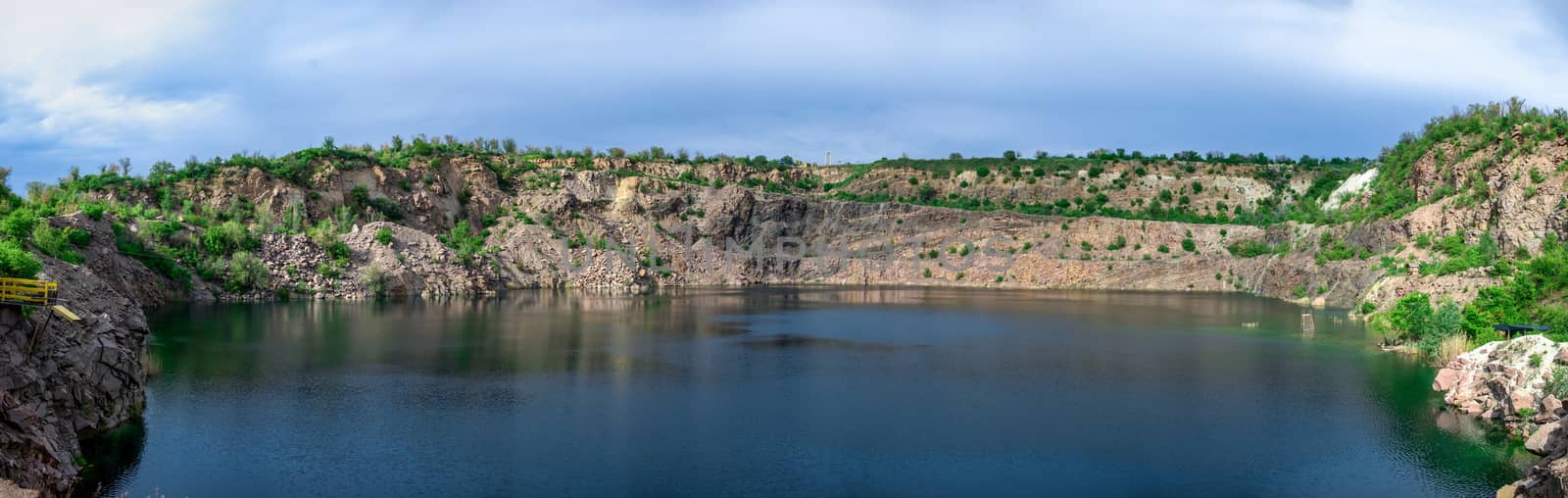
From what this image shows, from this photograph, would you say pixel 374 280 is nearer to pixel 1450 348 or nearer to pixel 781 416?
pixel 781 416

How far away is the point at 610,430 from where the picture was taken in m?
20.6

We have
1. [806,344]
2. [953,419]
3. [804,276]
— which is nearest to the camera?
[953,419]

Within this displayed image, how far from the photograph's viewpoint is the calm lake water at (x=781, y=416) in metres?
17.2

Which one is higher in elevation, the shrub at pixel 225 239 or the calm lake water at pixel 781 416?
the shrub at pixel 225 239

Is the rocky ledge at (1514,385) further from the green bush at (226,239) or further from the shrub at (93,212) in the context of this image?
the green bush at (226,239)

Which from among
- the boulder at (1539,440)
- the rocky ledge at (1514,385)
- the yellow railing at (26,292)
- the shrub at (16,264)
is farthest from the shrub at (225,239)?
the boulder at (1539,440)

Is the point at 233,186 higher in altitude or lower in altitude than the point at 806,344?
higher

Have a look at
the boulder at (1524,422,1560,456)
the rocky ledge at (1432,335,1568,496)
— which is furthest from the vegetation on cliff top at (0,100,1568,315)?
the boulder at (1524,422,1560,456)

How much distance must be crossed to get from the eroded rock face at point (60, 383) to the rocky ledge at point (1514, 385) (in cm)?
2334

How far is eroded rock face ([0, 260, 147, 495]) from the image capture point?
50.9 ft

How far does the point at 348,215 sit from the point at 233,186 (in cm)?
717

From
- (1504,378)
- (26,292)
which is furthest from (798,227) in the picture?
(26,292)

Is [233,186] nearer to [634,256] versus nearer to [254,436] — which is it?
[634,256]

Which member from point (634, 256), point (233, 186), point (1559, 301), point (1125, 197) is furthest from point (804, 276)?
point (1559, 301)
